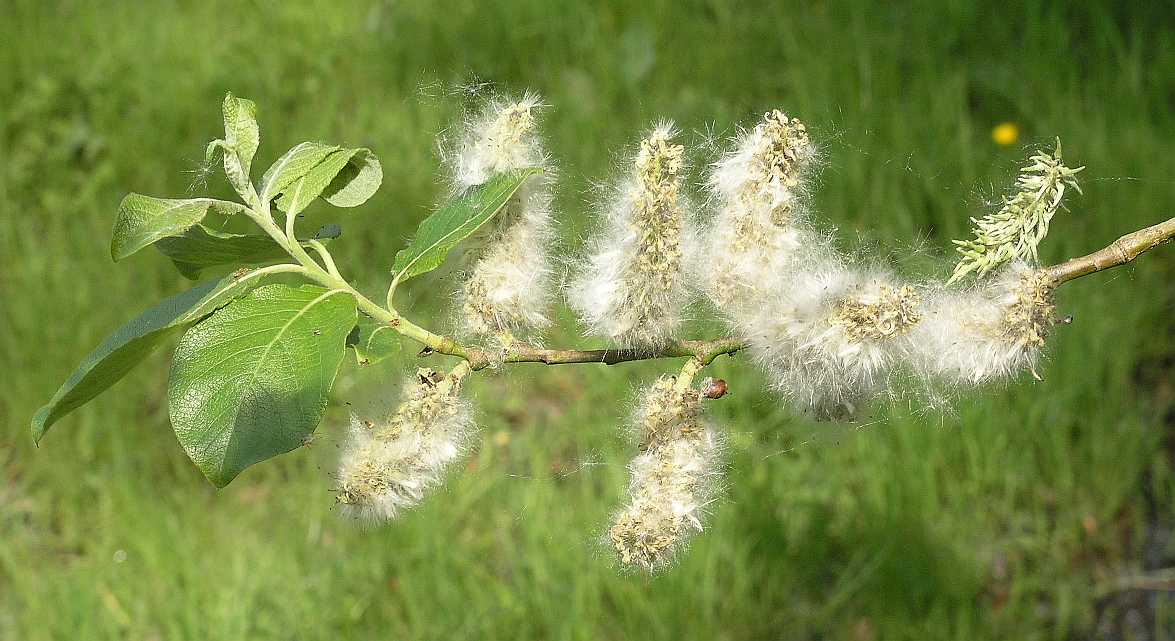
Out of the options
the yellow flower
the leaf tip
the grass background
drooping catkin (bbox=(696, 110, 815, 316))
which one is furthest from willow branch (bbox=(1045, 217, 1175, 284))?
the yellow flower

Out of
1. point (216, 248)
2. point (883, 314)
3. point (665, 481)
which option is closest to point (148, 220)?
point (216, 248)

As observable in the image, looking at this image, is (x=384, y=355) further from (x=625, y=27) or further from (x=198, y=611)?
(x=625, y=27)

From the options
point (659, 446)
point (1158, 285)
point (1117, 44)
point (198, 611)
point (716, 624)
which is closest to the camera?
point (659, 446)

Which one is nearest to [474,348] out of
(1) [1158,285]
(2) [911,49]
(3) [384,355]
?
(3) [384,355]

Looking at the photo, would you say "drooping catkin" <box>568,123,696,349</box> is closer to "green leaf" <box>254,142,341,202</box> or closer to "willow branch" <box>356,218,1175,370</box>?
"willow branch" <box>356,218,1175,370</box>

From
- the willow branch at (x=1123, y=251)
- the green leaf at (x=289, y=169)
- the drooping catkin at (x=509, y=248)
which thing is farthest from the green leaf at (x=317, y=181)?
the willow branch at (x=1123, y=251)

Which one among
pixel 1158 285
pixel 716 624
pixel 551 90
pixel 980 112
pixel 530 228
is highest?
pixel 980 112
